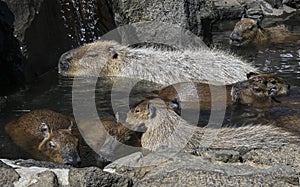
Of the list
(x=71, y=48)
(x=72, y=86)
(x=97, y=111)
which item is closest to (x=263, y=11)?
(x=71, y=48)

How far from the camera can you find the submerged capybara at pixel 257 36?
32.2ft

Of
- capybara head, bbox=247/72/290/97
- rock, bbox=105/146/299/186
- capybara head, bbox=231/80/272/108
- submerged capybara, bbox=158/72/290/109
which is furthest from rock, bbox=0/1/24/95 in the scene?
rock, bbox=105/146/299/186

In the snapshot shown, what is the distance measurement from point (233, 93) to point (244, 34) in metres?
3.60

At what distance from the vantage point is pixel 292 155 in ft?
12.1

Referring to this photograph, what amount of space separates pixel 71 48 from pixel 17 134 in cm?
335

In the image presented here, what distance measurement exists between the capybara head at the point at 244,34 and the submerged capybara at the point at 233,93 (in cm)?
331

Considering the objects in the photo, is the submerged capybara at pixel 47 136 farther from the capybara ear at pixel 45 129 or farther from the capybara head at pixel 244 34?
the capybara head at pixel 244 34

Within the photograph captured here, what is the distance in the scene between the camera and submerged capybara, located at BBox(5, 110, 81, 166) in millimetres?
4930

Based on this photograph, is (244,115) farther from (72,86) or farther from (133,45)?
(133,45)

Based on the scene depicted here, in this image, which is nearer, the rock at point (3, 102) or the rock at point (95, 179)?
the rock at point (95, 179)

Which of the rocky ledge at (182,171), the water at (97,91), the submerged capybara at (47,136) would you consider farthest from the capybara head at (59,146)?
the rocky ledge at (182,171)

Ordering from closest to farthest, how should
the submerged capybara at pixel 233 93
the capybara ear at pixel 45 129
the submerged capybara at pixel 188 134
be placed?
the submerged capybara at pixel 188 134 → the capybara ear at pixel 45 129 → the submerged capybara at pixel 233 93

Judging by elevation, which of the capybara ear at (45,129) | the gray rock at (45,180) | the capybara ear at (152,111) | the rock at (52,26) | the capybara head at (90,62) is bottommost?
the capybara ear at (45,129)

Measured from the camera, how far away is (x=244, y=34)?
9891 mm
